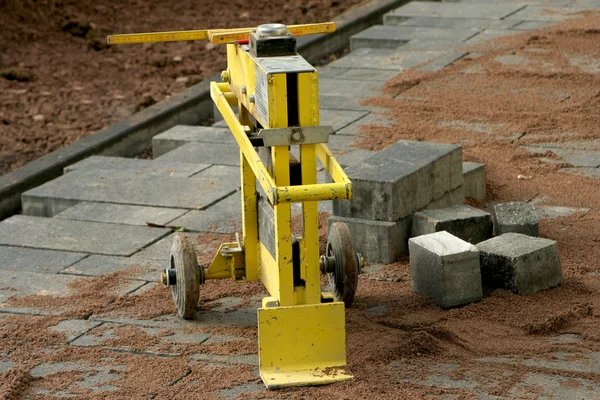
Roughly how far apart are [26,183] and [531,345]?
15.5 ft

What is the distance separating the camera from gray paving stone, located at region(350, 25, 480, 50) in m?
11.9

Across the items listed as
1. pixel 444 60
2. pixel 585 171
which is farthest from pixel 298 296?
pixel 444 60

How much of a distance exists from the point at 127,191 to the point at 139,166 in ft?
1.98

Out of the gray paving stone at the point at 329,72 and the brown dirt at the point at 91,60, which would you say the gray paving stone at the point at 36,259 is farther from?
the gray paving stone at the point at 329,72

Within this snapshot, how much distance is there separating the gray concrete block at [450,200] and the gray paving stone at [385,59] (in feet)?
13.0

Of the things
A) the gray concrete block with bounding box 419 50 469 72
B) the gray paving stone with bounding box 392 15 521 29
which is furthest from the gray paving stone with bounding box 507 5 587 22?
the gray concrete block with bounding box 419 50 469 72

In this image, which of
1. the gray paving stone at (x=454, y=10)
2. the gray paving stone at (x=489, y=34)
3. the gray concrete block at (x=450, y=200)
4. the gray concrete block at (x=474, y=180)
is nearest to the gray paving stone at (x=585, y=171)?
the gray concrete block at (x=474, y=180)

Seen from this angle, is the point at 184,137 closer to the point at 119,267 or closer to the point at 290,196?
the point at 119,267

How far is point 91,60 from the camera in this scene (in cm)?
1227

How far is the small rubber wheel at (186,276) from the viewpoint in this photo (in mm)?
5723

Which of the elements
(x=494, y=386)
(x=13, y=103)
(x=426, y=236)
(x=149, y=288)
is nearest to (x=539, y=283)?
(x=426, y=236)

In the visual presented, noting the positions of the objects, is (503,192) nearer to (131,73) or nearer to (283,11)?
(131,73)

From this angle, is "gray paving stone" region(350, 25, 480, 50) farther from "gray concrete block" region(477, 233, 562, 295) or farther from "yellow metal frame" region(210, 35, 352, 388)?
"yellow metal frame" region(210, 35, 352, 388)

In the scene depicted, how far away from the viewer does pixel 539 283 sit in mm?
5996
